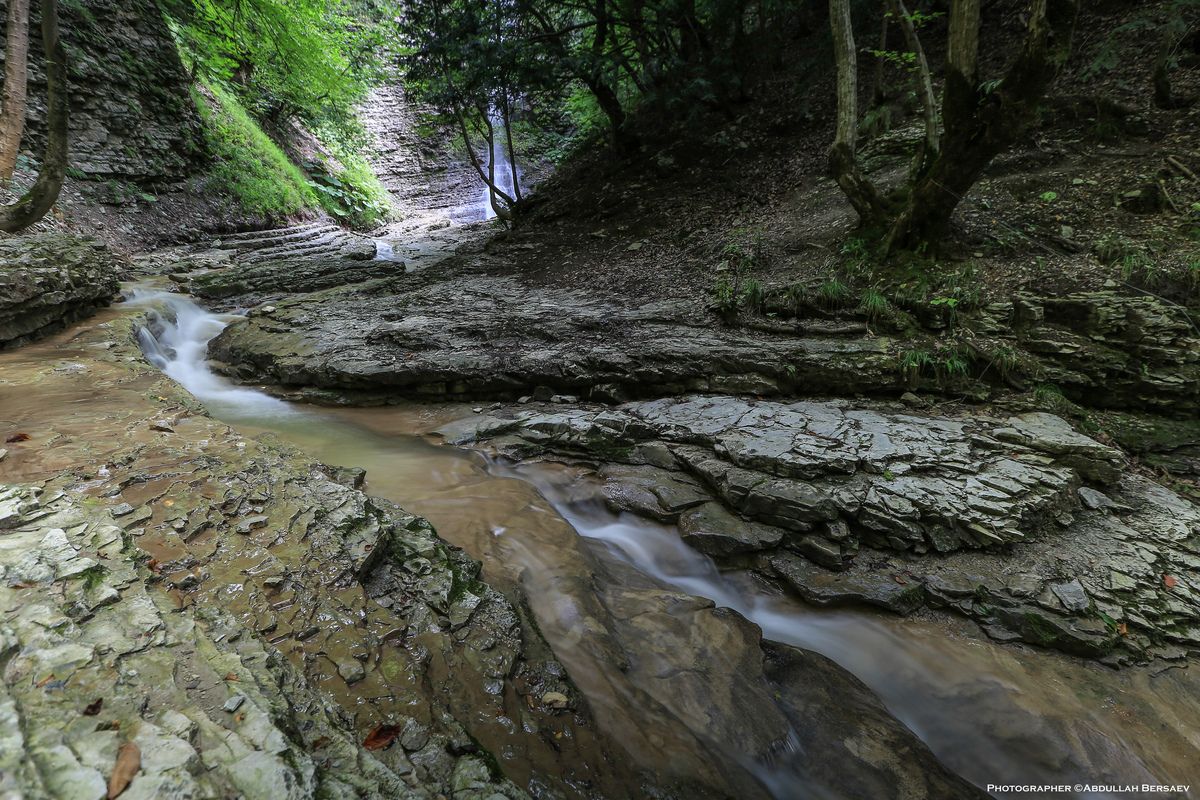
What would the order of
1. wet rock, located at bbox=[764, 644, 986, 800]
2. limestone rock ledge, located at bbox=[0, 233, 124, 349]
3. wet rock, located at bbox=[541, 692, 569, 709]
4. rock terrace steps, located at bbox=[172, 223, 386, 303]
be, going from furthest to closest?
rock terrace steps, located at bbox=[172, 223, 386, 303] → limestone rock ledge, located at bbox=[0, 233, 124, 349] → wet rock, located at bbox=[764, 644, 986, 800] → wet rock, located at bbox=[541, 692, 569, 709]

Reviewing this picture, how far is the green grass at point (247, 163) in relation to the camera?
13.6 metres

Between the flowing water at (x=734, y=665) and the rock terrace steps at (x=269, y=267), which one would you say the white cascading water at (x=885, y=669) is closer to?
the flowing water at (x=734, y=665)

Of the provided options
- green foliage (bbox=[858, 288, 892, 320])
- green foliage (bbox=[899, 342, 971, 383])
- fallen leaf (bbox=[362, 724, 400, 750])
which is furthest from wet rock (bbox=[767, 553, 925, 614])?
green foliage (bbox=[858, 288, 892, 320])

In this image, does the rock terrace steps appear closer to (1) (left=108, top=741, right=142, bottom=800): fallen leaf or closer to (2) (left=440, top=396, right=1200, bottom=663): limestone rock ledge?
(2) (left=440, top=396, right=1200, bottom=663): limestone rock ledge

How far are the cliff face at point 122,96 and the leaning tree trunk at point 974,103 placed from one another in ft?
50.9

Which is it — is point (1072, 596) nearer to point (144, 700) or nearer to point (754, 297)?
point (754, 297)

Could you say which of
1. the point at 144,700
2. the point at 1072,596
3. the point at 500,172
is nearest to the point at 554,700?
the point at 144,700

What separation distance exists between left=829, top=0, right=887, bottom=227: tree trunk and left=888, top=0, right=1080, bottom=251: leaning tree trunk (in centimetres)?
61

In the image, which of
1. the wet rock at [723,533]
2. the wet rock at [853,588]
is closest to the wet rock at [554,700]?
the wet rock at [723,533]

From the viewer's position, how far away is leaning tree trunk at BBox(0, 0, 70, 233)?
5.96m

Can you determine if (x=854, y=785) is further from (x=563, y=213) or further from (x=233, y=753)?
(x=563, y=213)

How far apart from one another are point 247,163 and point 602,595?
16943 mm

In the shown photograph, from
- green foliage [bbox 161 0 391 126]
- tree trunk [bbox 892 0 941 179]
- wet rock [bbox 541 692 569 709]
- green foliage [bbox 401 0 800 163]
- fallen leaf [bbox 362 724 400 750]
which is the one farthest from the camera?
green foliage [bbox 161 0 391 126]

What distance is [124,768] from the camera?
1191 mm
